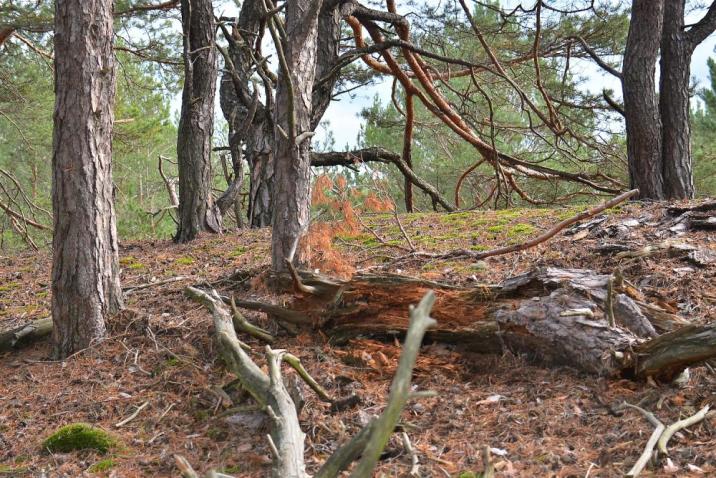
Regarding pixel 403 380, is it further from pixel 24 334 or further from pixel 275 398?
pixel 24 334

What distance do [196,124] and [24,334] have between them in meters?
3.90

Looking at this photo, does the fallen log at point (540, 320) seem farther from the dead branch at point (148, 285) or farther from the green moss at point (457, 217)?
the green moss at point (457, 217)

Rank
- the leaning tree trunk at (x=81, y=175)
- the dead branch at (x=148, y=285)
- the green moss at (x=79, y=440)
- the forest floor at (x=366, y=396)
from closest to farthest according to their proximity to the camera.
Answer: the forest floor at (x=366, y=396) < the green moss at (x=79, y=440) < the leaning tree trunk at (x=81, y=175) < the dead branch at (x=148, y=285)

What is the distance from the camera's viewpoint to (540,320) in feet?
11.3

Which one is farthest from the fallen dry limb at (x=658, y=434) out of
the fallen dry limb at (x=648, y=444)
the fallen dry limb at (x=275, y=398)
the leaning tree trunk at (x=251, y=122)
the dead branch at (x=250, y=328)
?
the leaning tree trunk at (x=251, y=122)

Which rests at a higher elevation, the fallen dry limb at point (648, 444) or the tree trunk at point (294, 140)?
the tree trunk at point (294, 140)

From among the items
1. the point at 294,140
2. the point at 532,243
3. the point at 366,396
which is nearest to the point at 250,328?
the point at 366,396

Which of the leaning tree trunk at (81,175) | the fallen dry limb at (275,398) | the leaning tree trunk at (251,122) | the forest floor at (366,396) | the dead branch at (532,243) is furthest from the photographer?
the leaning tree trunk at (251,122)

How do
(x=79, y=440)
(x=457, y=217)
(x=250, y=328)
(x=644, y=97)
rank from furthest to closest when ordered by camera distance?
(x=457, y=217) → (x=644, y=97) → (x=250, y=328) → (x=79, y=440)

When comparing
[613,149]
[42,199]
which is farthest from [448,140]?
[42,199]

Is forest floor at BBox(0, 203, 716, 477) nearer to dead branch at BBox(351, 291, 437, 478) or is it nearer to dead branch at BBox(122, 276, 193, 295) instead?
dead branch at BBox(122, 276, 193, 295)

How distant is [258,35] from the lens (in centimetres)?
821

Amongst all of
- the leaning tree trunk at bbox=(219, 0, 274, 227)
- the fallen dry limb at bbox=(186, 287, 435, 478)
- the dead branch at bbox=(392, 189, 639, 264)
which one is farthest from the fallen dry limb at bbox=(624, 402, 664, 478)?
the leaning tree trunk at bbox=(219, 0, 274, 227)

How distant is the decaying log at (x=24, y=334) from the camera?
4.55m
